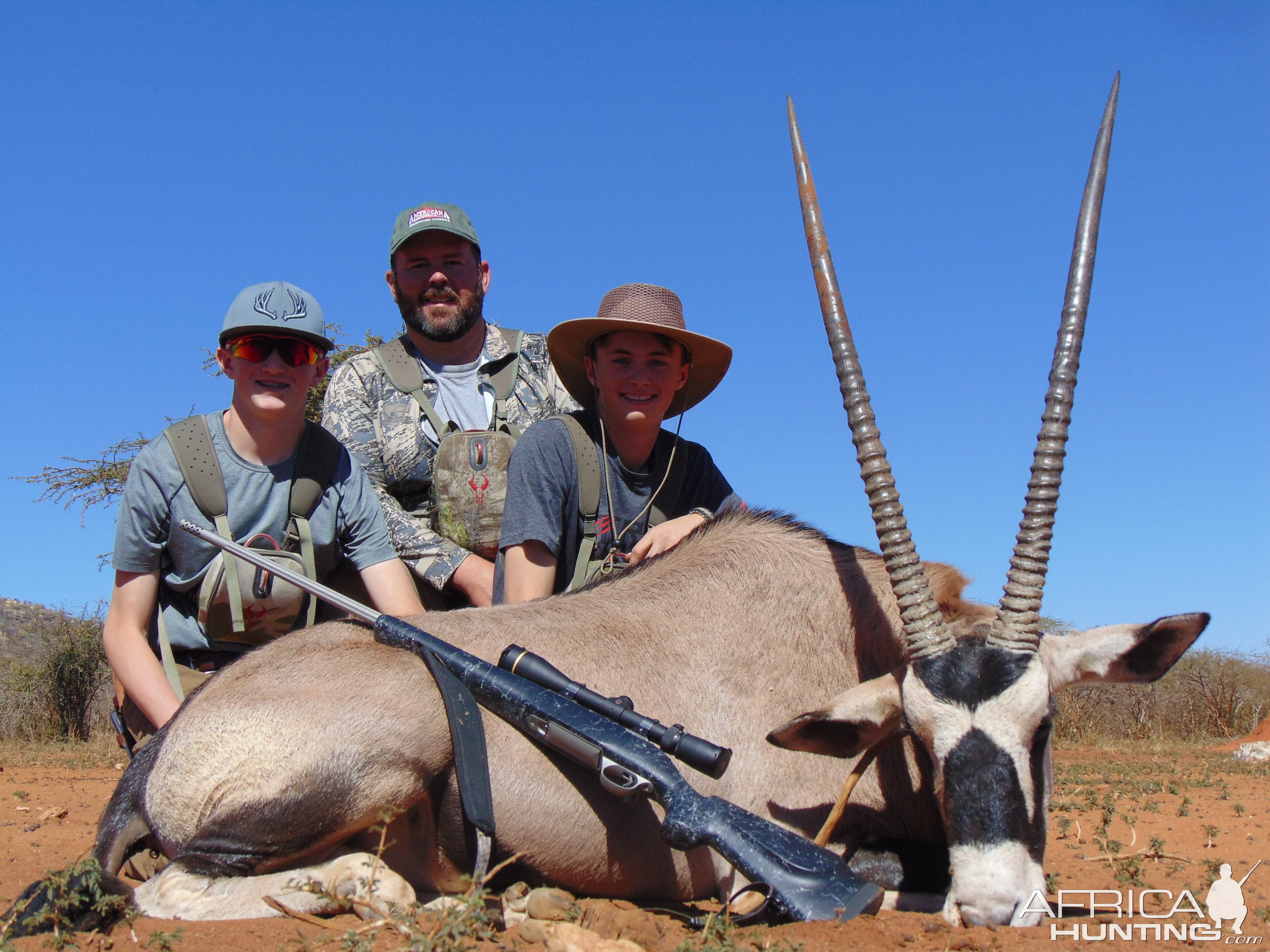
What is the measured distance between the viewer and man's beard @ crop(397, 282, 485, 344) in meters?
7.25

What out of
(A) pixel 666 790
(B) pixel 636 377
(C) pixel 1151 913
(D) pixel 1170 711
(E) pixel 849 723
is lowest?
(D) pixel 1170 711

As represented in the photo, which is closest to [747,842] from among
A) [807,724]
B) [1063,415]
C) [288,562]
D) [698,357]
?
[807,724]

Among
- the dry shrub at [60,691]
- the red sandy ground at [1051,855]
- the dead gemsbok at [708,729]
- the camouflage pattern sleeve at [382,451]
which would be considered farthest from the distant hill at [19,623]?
the dead gemsbok at [708,729]

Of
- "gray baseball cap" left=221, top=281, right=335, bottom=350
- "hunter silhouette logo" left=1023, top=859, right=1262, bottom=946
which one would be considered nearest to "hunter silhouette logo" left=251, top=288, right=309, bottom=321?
"gray baseball cap" left=221, top=281, right=335, bottom=350

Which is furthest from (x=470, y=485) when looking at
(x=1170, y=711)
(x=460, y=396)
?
(x=1170, y=711)

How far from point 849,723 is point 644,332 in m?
2.62

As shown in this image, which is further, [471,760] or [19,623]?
[19,623]

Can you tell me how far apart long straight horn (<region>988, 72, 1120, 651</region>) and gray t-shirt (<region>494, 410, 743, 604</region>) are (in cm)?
175

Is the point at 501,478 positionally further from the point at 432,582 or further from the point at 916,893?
the point at 916,893

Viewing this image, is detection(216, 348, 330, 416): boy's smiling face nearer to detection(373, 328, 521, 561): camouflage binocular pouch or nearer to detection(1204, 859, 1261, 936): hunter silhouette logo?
detection(373, 328, 521, 561): camouflage binocular pouch

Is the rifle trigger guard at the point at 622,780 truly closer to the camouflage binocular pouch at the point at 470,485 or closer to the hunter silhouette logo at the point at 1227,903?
the hunter silhouette logo at the point at 1227,903

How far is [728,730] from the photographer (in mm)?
4215

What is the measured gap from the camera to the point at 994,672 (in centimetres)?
363

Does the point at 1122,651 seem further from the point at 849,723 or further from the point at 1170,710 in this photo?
the point at 1170,710
